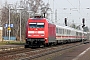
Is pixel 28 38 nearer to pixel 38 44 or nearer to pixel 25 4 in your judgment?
pixel 38 44

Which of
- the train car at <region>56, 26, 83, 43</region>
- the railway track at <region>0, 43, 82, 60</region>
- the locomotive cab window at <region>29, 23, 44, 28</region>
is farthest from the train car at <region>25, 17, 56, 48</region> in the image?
the train car at <region>56, 26, 83, 43</region>

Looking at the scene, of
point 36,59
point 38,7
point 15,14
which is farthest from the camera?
point 15,14

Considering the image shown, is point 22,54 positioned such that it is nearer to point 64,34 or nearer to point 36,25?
point 36,25

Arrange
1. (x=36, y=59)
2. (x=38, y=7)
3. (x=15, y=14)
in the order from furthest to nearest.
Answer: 1. (x=15, y=14)
2. (x=38, y=7)
3. (x=36, y=59)

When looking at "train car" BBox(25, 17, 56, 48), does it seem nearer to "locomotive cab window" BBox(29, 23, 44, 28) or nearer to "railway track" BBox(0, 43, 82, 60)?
"locomotive cab window" BBox(29, 23, 44, 28)

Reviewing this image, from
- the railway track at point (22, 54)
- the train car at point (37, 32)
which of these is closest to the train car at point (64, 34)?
the train car at point (37, 32)

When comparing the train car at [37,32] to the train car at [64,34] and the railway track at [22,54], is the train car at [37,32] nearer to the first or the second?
the railway track at [22,54]

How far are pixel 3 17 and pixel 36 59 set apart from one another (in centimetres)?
7774

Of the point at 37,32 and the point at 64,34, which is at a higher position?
the point at 37,32

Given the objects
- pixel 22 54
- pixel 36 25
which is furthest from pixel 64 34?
pixel 22 54

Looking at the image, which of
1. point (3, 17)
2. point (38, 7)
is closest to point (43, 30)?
point (38, 7)

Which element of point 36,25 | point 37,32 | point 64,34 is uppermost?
point 36,25

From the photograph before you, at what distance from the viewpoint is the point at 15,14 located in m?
99.8

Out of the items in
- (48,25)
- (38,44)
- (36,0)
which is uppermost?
(36,0)
